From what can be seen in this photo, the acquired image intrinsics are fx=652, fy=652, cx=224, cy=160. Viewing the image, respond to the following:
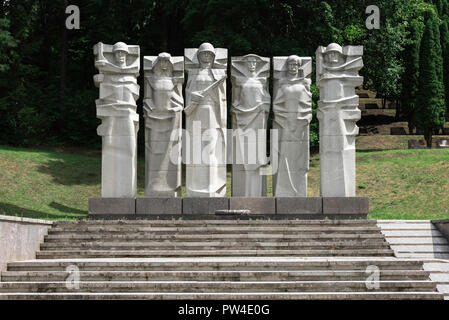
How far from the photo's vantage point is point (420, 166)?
2608cm

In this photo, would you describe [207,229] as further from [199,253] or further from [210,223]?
[199,253]

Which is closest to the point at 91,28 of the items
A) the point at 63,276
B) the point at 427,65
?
the point at 427,65

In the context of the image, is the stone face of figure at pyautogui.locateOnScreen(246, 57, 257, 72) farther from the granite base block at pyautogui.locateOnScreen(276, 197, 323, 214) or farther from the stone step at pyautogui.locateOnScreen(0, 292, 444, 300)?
the stone step at pyautogui.locateOnScreen(0, 292, 444, 300)

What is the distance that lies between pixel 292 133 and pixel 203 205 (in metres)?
3.12

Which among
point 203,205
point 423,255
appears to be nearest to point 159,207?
point 203,205

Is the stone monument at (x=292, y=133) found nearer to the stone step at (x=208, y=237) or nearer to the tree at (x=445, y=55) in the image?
the stone step at (x=208, y=237)

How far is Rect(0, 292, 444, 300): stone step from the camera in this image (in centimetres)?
1055

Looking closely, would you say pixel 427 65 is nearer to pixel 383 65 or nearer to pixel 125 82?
pixel 383 65

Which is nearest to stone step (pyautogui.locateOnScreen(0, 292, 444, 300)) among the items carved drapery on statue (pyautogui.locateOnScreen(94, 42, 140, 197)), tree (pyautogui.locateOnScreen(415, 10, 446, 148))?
carved drapery on statue (pyautogui.locateOnScreen(94, 42, 140, 197))

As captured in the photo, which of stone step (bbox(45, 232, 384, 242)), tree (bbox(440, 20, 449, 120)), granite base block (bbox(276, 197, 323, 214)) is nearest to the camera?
stone step (bbox(45, 232, 384, 242))

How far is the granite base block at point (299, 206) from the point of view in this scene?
54.4 feet

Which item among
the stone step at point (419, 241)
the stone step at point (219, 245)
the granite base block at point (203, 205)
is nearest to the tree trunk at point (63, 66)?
the granite base block at point (203, 205)

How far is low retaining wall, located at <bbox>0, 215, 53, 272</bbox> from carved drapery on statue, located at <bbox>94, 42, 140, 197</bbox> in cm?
325

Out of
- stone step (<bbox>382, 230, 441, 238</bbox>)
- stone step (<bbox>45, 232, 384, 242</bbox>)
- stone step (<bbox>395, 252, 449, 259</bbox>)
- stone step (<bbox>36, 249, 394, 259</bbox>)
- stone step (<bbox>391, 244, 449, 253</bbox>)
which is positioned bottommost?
stone step (<bbox>395, 252, 449, 259</bbox>)
